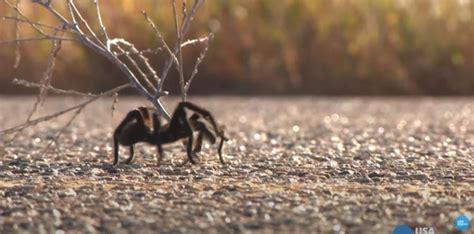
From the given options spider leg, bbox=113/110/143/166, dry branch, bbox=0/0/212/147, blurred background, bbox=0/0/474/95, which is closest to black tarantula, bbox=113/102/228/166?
spider leg, bbox=113/110/143/166

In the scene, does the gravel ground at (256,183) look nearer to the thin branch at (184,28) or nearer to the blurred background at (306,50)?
the thin branch at (184,28)

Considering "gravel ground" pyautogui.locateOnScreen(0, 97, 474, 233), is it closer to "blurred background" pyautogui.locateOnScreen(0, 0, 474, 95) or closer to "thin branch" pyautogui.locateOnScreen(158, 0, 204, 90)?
"thin branch" pyautogui.locateOnScreen(158, 0, 204, 90)

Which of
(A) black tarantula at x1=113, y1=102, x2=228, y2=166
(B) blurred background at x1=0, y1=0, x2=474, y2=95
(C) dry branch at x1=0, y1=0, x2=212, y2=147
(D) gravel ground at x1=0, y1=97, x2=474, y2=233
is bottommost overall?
(D) gravel ground at x1=0, y1=97, x2=474, y2=233

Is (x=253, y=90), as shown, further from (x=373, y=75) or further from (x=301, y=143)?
(x=301, y=143)

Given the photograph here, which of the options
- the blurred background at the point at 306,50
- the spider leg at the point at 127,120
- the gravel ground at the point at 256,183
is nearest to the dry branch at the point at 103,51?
the spider leg at the point at 127,120

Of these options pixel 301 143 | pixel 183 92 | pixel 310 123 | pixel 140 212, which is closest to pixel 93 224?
pixel 140 212

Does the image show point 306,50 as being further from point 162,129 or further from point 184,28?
point 162,129
